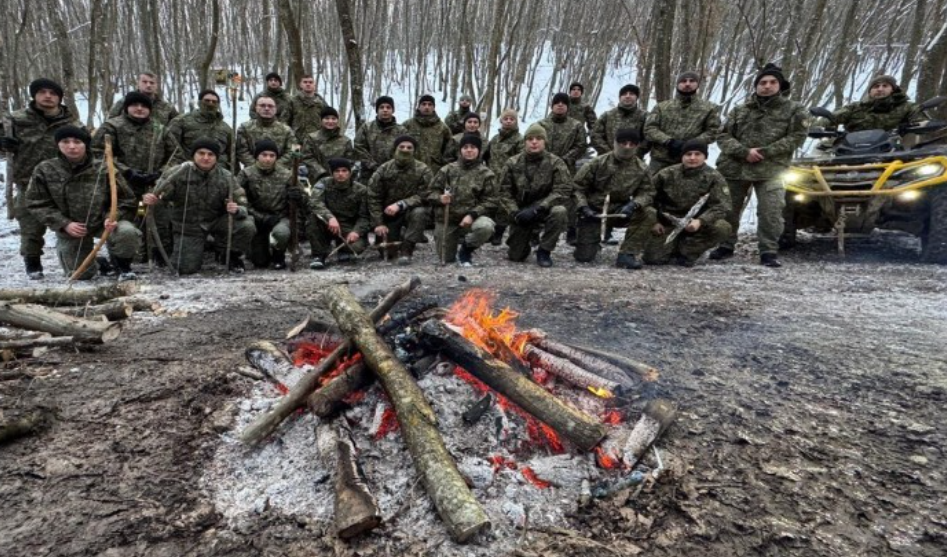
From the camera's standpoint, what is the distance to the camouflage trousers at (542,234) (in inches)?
245

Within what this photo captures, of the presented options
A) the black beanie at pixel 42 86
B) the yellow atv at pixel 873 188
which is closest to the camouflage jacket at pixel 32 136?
the black beanie at pixel 42 86

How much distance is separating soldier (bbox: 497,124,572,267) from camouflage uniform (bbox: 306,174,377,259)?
6.17 ft

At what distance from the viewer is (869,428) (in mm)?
2338

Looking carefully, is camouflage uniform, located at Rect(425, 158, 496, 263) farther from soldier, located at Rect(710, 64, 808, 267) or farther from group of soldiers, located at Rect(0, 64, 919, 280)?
soldier, located at Rect(710, 64, 808, 267)

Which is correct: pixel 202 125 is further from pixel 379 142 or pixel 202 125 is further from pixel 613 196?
pixel 613 196

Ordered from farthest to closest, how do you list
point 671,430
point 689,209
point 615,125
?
point 615,125
point 689,209
point 671,430

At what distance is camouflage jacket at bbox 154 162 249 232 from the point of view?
5.64 metres

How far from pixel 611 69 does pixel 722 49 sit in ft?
19.6

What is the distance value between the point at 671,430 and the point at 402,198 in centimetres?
525

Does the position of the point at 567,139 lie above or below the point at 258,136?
above

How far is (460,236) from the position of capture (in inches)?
262

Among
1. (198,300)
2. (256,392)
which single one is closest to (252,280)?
(198,300)

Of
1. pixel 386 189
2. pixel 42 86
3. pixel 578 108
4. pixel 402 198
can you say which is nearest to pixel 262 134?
pixel 386 189

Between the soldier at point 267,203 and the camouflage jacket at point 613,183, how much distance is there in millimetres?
3658
